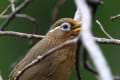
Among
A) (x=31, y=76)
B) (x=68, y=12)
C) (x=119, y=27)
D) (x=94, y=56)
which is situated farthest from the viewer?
(x=68, y=12)

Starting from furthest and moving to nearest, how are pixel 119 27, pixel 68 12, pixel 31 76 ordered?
1. pixel 68 12
2. pixel 119 27
3. pixel 31 76

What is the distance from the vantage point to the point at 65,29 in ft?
7.80

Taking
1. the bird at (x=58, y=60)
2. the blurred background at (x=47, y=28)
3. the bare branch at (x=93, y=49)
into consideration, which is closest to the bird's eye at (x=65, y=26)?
the bird at (x=58, y=60)

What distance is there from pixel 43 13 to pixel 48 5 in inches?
4.1

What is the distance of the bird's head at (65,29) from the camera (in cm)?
222

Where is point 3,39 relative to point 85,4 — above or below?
below

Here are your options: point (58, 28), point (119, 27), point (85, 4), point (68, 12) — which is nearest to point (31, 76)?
point (58, 28)

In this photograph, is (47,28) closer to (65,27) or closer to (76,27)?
(65,27)

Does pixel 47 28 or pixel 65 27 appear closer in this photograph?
pixel 65 27

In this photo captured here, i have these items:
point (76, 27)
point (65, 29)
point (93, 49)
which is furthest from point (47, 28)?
point (93, 49)

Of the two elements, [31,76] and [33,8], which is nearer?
[31,76]

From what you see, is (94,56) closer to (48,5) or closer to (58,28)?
(58,28)

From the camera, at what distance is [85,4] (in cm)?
88

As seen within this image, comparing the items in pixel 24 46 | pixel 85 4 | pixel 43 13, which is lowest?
pixel 24 46
